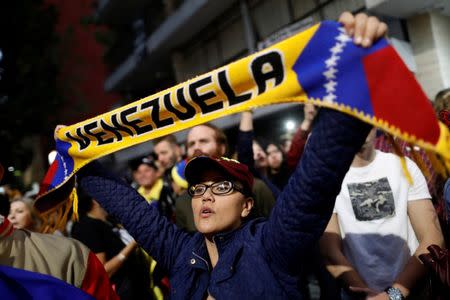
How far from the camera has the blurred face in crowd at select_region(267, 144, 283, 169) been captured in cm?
504

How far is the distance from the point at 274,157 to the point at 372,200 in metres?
2.96

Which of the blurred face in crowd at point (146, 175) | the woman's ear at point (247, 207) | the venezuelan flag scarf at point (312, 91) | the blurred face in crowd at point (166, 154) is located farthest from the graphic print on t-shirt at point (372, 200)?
the blurred face in crowd at point (146, 175)

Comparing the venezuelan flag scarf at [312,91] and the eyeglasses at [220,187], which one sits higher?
the venezuelan flag scarf at [312,91]

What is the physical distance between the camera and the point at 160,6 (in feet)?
44.7

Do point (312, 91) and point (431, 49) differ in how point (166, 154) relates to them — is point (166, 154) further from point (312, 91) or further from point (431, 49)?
point (431, 49)

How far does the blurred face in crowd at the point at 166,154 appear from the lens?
13.4 ft

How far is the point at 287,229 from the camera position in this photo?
140cm

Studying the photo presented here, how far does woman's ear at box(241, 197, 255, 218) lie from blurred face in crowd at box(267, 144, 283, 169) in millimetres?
3158

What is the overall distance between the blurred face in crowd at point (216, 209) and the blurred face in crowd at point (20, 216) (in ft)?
6.68

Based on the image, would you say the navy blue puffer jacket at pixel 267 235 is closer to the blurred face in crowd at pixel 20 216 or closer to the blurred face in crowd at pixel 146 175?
the blurred face in crowd at pixel 20 216

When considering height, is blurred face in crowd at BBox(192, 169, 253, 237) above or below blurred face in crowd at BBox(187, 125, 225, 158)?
A: below

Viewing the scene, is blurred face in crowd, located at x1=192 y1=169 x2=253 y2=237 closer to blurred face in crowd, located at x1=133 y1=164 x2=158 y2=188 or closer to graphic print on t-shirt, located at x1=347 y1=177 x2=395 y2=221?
graphic print on t-shirt, located at x1=347 y1=177 x2=395 y2=221

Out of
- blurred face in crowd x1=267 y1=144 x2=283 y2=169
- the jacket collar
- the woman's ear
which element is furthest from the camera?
blurred face in crowd x1=267 y1=144 x2=283 y2=169

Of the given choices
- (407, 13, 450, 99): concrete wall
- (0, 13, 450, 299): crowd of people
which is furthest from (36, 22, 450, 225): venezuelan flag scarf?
(407, 13, 450, 99): concrete wall
